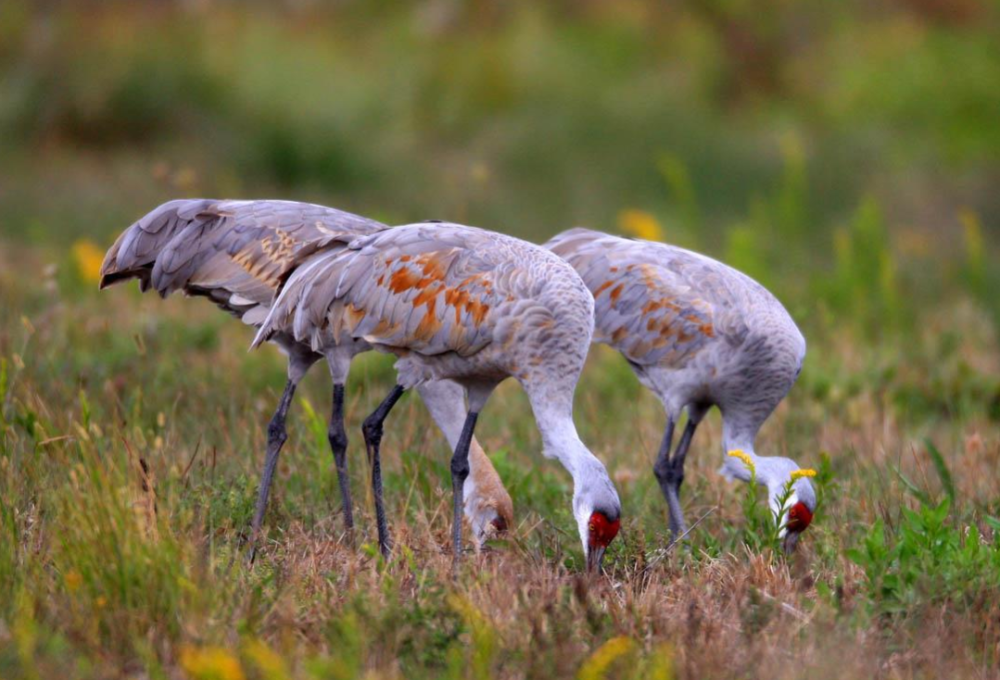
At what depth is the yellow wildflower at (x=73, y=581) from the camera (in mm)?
4027

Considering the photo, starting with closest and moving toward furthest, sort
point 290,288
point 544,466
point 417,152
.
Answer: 1. point 290,288
2. point 544,466
3. point 417,152

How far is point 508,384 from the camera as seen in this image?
7.89 m

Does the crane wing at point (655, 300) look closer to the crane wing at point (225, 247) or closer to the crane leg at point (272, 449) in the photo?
the crane wing at point (225, 247)

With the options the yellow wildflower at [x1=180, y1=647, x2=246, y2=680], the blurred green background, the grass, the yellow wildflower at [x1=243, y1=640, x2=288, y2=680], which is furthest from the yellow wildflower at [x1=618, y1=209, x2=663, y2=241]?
the yellow wildflower at [x1=180, y1=647, x2=246, y2=680]

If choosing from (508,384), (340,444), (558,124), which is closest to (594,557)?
(340,444)

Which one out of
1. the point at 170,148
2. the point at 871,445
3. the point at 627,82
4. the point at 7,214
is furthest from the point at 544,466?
the point at 627,82

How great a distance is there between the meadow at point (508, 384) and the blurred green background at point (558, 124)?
46 millimetres

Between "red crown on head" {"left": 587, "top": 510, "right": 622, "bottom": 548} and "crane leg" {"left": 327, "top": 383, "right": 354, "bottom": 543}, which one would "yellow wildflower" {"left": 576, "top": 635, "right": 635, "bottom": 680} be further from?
"crane leg" {"left": 327, "top": 383, "right": 354, "bottom": 543}

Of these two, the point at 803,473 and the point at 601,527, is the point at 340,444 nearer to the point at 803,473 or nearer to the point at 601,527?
the point at 601,527

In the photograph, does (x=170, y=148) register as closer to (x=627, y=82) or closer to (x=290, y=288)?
(x=627, y=82)

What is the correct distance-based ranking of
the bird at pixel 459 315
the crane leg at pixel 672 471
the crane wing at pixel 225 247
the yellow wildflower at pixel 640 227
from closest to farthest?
1. the bird at pixel 459 315
2. the crane wing at pixel 225 247
3. the crane leg at pixel 672 471
4. the yellow wildflower at pixel 640 227

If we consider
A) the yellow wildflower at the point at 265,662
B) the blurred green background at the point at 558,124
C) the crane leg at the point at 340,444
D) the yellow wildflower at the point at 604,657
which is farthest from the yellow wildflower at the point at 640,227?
the yellow wildflower at the point at 265,662

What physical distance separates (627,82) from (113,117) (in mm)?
5471

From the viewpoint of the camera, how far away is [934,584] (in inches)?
176
